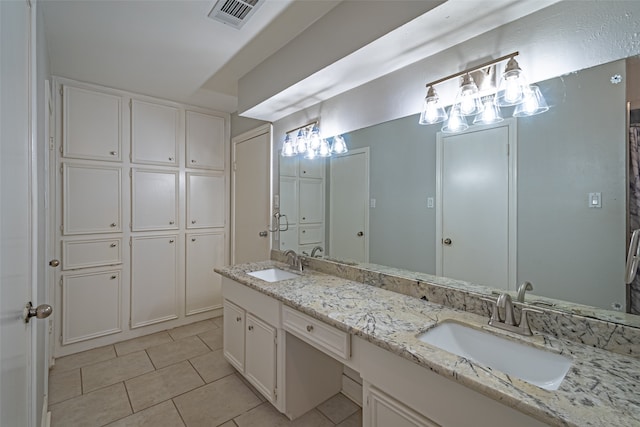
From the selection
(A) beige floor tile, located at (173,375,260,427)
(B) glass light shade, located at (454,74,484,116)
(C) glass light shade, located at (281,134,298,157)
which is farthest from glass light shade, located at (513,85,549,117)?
(A) beige floor tile, located at (173,375,260,427)

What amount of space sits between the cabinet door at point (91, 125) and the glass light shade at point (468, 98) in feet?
9.87

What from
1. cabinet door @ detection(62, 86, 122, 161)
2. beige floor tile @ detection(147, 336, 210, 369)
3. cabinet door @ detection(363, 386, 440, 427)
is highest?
cabinet door @ detection(62, 86, 122, 161)

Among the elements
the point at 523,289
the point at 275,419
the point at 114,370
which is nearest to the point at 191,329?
the point at 114,370

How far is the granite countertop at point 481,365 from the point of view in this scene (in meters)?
0.70

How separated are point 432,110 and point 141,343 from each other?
3.24m

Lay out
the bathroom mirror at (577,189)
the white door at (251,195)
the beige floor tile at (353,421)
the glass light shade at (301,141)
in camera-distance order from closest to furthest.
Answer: the bathroom mirror at (577,189) → the beige floor tile at (353,421) → the glass light shade at (301,141) → the white door at (251,195)

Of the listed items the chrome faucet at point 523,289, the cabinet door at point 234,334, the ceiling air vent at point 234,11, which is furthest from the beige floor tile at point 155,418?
the ceiling air vent at point 234,11

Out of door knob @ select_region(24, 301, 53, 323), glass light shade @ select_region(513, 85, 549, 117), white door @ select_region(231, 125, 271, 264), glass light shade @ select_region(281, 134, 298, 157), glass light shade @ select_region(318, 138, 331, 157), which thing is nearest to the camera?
door knob @ select_region(24, 301, 53, 323)

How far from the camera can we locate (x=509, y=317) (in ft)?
3.80

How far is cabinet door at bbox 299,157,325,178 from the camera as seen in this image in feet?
7.45

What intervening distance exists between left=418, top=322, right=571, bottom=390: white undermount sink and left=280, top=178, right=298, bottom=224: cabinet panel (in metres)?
1.56

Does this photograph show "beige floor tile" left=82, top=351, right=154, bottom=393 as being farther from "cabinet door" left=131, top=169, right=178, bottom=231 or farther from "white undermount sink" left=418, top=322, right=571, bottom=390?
"white undermount sink" left=418, top=322, right=571, bottom=390

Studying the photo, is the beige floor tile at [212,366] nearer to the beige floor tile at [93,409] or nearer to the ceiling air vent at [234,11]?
the beige floor tile at [93,409]

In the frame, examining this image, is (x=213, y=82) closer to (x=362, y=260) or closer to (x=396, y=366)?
(x=362, y=260)
